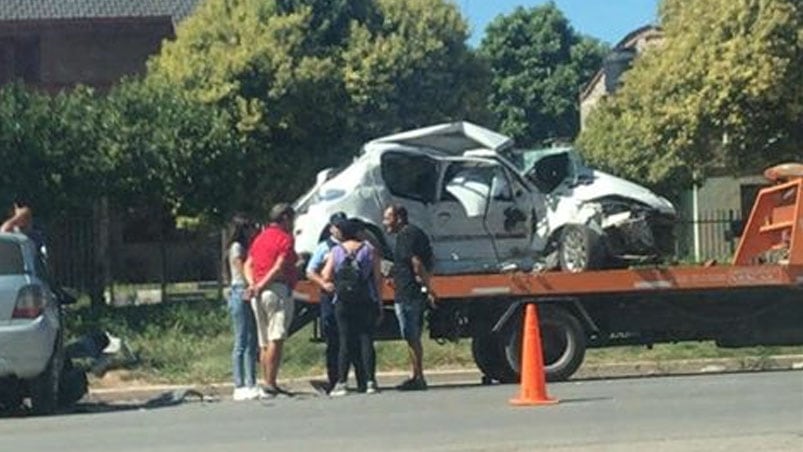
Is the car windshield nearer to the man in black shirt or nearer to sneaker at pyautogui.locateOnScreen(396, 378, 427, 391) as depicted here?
the man in black shirt

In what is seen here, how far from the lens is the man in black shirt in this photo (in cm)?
1686

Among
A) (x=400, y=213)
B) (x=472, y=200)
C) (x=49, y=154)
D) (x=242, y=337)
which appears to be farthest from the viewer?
(x=49, y=154)

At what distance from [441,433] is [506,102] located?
198 feet

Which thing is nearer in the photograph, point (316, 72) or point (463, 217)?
point (463, 217)

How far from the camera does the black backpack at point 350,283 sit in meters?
16.4

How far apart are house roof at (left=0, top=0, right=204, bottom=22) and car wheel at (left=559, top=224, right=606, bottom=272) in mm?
26984

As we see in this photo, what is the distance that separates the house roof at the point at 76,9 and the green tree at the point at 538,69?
27.5m

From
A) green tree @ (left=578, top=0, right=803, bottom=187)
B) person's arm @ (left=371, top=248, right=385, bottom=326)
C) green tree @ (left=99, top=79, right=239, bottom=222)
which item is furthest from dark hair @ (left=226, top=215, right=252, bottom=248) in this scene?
green tree @ (left=578, top=0, right=803, bottom=187)

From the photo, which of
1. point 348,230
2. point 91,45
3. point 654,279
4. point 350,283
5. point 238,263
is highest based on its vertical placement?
point 91,45

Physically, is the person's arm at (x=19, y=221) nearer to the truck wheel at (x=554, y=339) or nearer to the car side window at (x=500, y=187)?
the truck wheel at (x=554, y=339)

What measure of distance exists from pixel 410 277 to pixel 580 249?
91.7 inches

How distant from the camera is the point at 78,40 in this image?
4366 cm

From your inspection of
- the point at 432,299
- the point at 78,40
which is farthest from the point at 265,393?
the point at 78,40

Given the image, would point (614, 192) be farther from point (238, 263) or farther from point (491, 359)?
point (238, 263)
